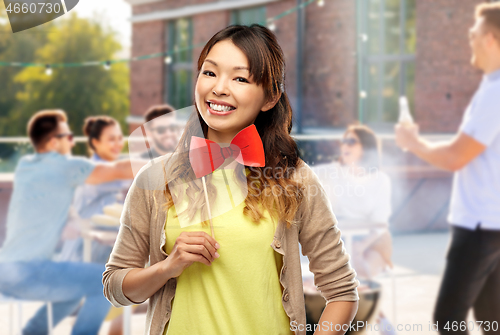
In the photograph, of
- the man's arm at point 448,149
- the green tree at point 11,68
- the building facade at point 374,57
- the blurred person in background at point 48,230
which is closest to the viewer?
the man's arm at point 448,149

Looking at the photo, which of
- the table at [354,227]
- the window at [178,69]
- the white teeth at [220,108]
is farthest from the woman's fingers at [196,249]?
the window at [178,69]

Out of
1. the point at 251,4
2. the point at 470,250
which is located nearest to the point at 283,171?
the point at 470,250

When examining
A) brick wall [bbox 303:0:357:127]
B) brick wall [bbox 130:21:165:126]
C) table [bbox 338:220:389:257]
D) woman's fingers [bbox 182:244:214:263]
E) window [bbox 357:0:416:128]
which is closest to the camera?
woman's fingers [bbox 182:244:214:263]

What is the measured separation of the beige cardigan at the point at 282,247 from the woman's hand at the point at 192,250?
0.25 ft

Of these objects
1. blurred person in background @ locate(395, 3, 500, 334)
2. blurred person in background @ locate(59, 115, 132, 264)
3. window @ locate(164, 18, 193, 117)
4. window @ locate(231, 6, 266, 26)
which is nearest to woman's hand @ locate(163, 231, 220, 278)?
blurred person in background @ locate(395, 3, 500, 334)

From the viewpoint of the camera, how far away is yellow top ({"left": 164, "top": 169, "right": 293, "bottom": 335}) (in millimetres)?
798

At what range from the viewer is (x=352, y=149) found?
255 cm

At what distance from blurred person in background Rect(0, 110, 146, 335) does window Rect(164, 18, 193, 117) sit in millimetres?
7631

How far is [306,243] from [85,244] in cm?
157

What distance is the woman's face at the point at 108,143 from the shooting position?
7.99 ft

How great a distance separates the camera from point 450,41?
500 centimetres

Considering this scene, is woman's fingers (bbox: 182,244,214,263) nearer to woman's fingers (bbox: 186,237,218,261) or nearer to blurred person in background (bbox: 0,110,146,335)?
woman's fingers (bbox: 186,237,218,261)

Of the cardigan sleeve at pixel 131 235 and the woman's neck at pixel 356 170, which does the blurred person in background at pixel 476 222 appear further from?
the cardigan sleeve at pixel 131 235

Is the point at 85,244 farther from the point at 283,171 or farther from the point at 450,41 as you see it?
the point at 450,41
